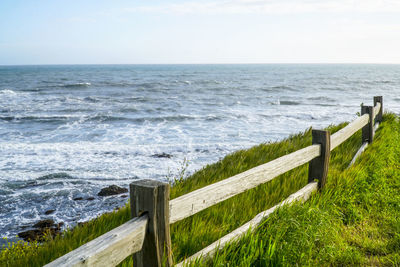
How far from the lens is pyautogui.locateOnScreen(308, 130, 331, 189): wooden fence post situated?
4504mm

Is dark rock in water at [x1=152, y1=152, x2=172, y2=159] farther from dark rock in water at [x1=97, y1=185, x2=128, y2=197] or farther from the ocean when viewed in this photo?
dark rock in water at [x1=97, y1=185, x2=128, y2=197]

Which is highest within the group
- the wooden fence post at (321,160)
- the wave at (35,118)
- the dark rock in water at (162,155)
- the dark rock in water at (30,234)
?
the wooden fence post at (321,160)

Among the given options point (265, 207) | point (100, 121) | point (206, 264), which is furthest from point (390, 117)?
point (100, 121)

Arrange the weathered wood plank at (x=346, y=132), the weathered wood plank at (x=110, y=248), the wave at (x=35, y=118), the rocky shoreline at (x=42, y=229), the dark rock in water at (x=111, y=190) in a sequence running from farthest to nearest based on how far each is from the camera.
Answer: the wave at (x=35, y=118), the dark rock in water at (x=111, y=190), the rocky shoreline at (x=42, y=229), the weathered wood plank at (x=346, y=132), the weathered wood plank at (x=110, y=248)

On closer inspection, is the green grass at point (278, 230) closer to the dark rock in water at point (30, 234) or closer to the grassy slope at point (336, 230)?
the grassy slope at point (336, 230)

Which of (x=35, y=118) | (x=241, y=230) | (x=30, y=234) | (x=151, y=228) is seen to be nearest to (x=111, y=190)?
(x=30, y=234)

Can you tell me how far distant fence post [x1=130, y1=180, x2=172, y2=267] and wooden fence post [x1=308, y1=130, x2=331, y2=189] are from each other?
9.35ft

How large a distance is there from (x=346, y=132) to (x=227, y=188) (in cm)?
346

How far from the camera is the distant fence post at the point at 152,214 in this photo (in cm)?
210

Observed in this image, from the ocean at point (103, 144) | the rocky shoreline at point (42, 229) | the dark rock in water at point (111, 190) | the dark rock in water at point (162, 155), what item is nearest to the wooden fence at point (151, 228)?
the ocean at point (103, 144)

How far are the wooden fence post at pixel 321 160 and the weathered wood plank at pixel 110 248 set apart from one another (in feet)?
9.86

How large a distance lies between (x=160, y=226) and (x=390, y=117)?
10465 mm

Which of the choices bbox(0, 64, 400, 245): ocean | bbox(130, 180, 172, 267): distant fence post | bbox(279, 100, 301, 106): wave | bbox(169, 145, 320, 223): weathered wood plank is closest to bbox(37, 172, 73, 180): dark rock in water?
bbox(0, 64, 400, 245): ocean

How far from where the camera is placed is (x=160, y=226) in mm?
2180
